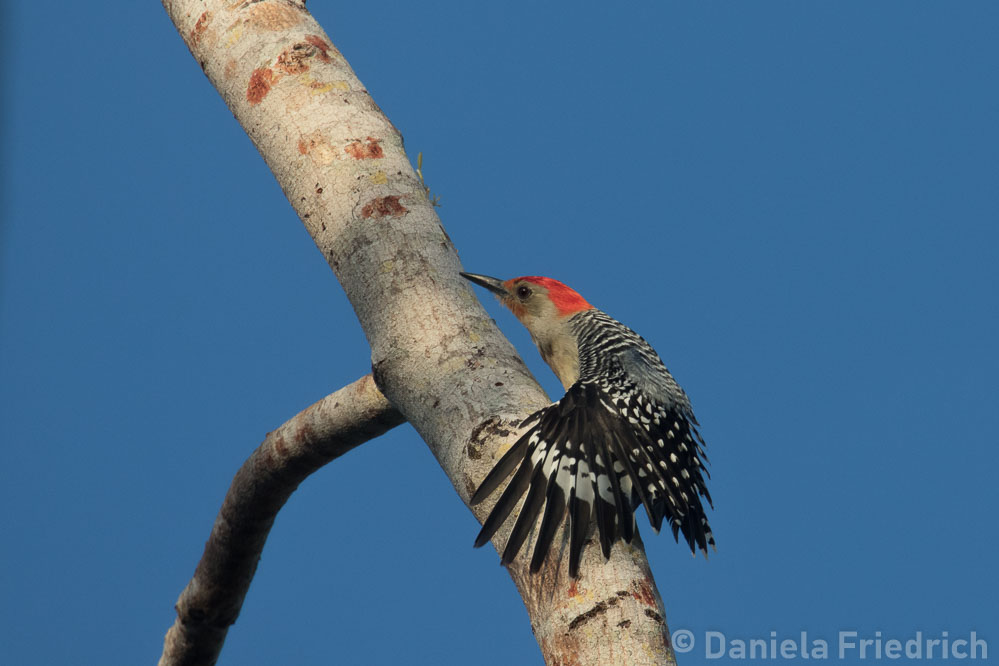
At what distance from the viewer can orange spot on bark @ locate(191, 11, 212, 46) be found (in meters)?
2.90

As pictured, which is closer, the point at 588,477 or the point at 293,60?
the point at 588,477

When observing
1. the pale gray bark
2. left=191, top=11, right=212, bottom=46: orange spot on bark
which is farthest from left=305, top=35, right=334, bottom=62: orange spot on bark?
left=191, top=11, right=212, bottom=46: orange spot on bark

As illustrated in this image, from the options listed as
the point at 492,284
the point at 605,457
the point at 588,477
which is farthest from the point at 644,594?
the point at 492,284

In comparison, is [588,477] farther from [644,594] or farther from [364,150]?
[364,150]

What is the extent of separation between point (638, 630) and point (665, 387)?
113 cm

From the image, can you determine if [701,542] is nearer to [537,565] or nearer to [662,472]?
[662,472]

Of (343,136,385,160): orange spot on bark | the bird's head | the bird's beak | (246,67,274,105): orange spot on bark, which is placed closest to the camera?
(343,136,385,160): orange spot on bark

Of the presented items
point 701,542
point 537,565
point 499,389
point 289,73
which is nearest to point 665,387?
point 701,542

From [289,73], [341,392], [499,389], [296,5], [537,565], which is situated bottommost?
[537,565]

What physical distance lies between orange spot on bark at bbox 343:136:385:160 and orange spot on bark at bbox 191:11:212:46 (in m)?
0.69

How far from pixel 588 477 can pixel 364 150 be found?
1050 millimetres

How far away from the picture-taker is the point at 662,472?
229 cm

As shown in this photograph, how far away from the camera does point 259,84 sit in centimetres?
274

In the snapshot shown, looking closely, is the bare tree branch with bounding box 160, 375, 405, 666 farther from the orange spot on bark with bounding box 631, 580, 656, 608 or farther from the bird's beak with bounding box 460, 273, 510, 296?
the orange spot on bark with bounding box 631, 580, 656, 608
